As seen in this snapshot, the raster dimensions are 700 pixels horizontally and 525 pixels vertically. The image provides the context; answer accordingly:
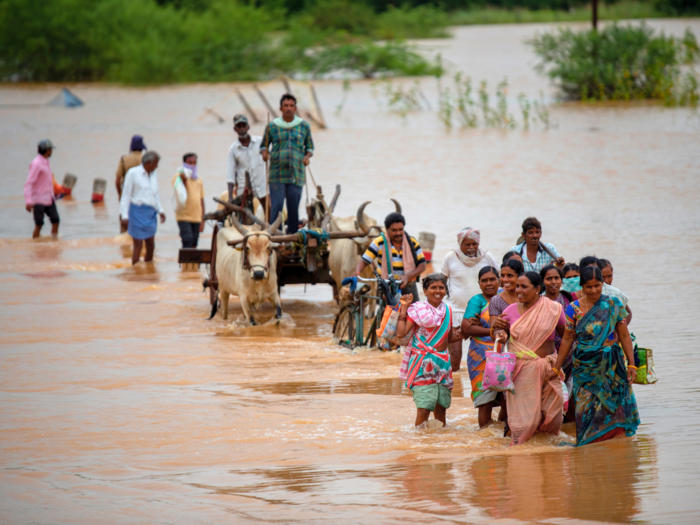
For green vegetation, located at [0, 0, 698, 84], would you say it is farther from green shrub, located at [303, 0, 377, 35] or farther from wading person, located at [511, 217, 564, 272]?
wading person, located at [511, 217, 564, 272]

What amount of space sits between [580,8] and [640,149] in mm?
49059

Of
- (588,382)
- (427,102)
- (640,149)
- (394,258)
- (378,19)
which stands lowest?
(588,382)

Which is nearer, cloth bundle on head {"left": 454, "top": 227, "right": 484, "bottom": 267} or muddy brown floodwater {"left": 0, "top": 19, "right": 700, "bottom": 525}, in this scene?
muddy brown floodwater {"left": 0, "top": 19, "right": 700, "bottom": 525}

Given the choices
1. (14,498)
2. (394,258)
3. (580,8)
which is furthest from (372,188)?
(580,8)

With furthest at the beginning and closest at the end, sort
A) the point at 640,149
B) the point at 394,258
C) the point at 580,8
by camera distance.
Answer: the point at 580,8 → the point at 640,149 → the point at 394,258

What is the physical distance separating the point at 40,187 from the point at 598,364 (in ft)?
42.3

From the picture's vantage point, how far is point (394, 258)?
8711 mm

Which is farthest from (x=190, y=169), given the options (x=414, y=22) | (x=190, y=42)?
(x=414, y=22)

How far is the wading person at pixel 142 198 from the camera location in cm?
1395

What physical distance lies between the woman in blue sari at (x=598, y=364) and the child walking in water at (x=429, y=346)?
0.81 meters

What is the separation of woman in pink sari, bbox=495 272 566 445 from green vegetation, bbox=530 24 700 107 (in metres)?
29.8

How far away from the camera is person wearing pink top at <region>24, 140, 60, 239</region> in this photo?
16344 millimetres

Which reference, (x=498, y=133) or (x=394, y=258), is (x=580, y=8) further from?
(x=394, y=258)

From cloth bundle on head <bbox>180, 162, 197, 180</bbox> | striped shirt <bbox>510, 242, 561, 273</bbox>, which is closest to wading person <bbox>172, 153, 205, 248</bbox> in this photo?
cloth bundle on head <bbox>180, 162, 197, 180</bbox>
